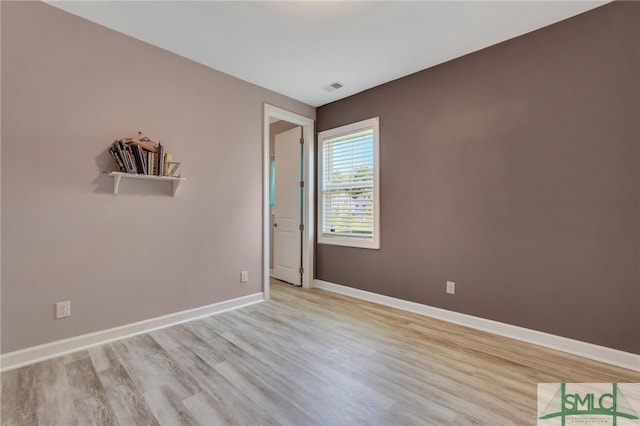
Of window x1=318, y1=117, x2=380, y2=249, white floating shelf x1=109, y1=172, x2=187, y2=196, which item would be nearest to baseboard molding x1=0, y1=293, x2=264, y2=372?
white floating shelf x1=109, y1=172, x2=187, y2=196

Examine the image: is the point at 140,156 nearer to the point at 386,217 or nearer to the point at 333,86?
the point at 333,86

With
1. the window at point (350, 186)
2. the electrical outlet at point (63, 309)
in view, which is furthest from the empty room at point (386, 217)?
the window at point (350, 186)

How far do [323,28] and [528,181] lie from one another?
2.22 metres

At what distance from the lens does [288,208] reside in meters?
4.41

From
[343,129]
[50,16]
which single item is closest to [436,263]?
[343,129]

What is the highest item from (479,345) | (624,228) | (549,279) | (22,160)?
(22,160)

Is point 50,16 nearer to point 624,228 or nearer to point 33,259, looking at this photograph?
point 33,259

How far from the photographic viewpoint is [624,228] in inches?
82.3

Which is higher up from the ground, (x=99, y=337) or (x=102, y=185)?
(x=102, y=185)

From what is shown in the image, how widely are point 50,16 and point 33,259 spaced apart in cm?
186

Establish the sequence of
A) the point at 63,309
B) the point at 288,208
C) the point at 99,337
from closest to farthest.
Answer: the point at 63,309 < the point at 99,337 < the point at 288,208

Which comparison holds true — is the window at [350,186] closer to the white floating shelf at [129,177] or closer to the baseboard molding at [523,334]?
the baseboard molding at [523,334]

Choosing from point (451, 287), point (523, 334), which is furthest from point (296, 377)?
point (523, 334)

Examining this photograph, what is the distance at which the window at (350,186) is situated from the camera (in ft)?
11.9
